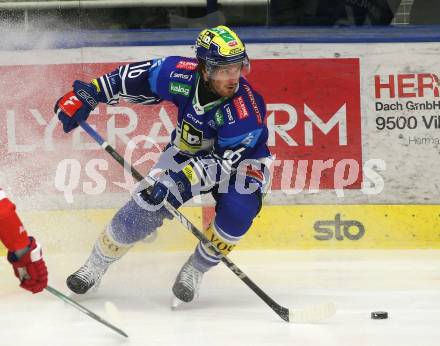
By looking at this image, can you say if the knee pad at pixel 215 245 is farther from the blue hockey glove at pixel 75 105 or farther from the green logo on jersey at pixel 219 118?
the blue hockey glove at pixel 75 105

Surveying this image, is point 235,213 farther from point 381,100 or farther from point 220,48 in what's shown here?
point 381,100

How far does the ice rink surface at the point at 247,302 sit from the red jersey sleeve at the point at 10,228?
2.61 ft

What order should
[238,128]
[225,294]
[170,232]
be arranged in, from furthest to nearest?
[170,232] < [225,294] < [238,128]

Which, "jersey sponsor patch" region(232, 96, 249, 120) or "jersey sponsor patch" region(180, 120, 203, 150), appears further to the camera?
"jersey sponsor patch" region(180, 120, 203, 150)

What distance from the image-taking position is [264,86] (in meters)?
6.20

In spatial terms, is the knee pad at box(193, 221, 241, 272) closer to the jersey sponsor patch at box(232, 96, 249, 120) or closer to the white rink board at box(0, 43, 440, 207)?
the jersey sponsor patch at box(232, 96, 249, 120)

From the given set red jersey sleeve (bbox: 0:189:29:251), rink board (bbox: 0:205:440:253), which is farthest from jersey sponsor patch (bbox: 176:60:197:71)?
red jersey sleeve (bbox: 0:189:29:251)

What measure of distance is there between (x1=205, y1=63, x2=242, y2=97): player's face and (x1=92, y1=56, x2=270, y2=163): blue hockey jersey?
0.05 metres

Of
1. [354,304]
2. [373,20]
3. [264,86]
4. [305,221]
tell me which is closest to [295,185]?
[305,221]

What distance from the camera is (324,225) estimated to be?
241 inches

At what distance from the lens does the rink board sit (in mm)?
6051

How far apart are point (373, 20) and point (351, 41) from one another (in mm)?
238

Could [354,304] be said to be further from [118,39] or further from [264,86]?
[118,39]

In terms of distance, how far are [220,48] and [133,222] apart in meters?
0.83
